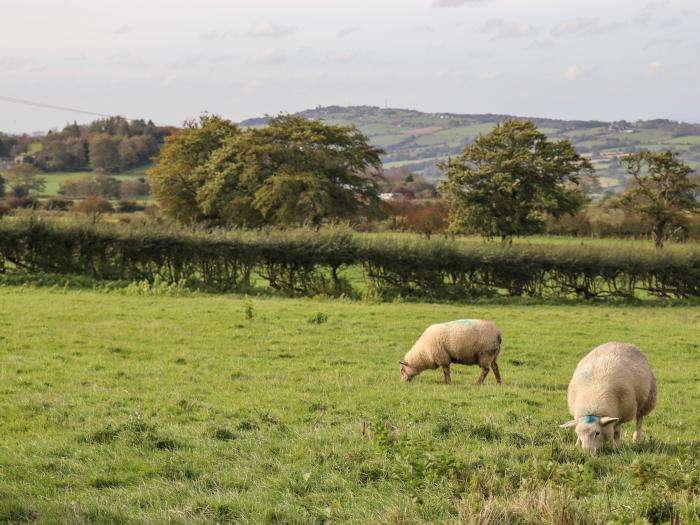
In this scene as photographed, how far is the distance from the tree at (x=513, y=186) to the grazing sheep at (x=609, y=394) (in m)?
45.9

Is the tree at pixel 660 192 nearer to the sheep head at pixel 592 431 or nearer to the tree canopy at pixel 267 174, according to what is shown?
the tree canopy at pixel 267 174

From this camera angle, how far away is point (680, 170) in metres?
64.6

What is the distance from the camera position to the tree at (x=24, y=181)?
96894mm

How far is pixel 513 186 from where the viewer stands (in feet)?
178

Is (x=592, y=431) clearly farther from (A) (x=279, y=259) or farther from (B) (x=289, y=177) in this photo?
(B) (x=289, y=177)

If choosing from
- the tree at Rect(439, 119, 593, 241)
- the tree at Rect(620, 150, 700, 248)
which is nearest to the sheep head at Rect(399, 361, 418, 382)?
the tree at Rect(439, 119, 593, 241)

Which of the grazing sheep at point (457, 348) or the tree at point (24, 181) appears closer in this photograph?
the grazing sheep at point (457, 348)

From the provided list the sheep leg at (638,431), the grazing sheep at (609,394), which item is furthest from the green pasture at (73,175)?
the sheep leg at (638,431)

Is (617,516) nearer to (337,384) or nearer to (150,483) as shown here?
(150,483)

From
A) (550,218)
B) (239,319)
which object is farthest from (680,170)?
(239,319)

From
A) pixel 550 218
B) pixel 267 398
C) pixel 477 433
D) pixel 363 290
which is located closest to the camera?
pixel 477 433

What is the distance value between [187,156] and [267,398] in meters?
51.8

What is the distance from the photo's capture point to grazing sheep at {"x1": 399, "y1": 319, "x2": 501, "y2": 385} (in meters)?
13.8

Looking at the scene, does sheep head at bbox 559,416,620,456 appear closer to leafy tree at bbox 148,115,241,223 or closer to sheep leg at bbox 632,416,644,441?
sheep leg at bbox 632,416,644,441
